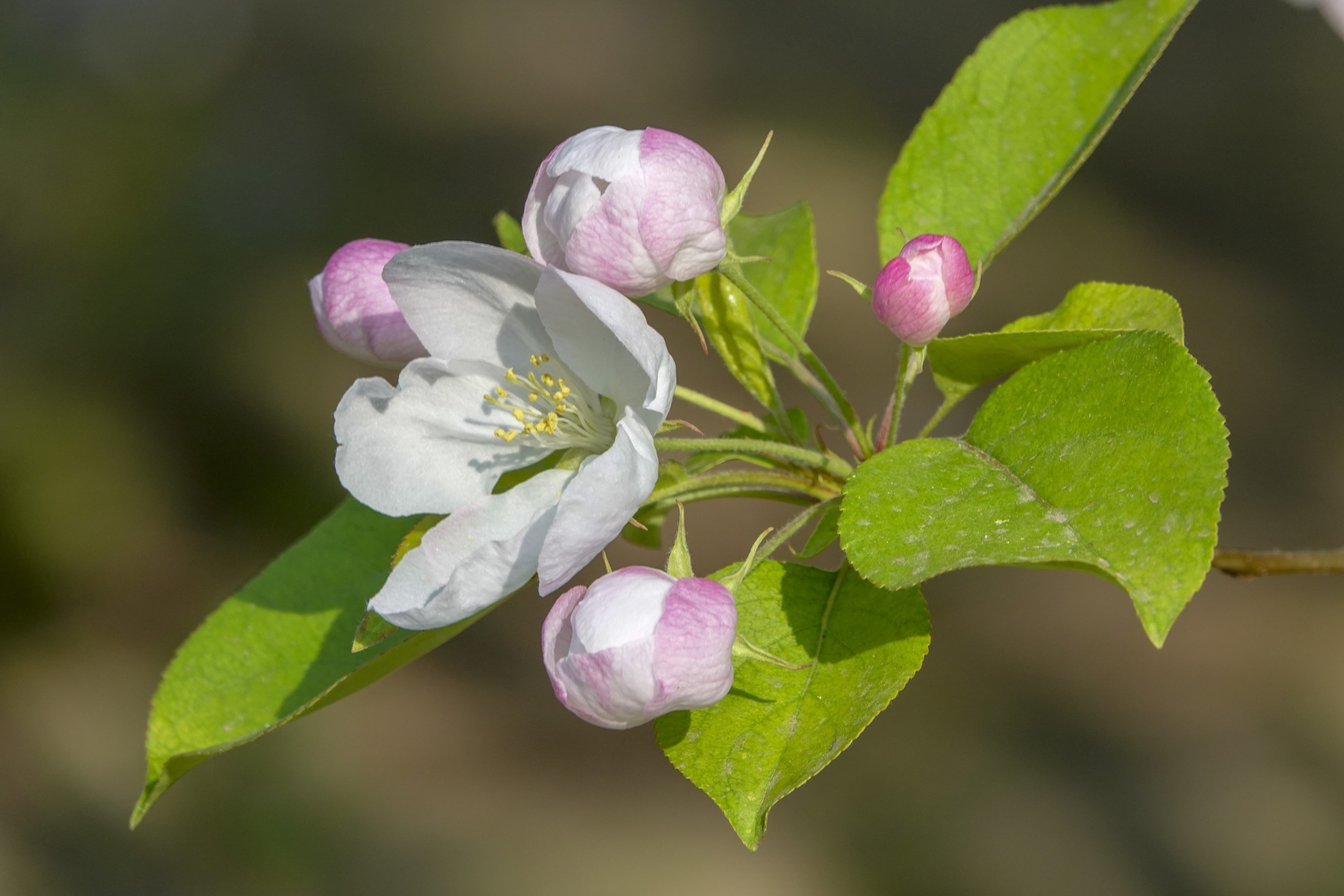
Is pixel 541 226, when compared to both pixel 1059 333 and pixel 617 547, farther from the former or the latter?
pixel 617 547

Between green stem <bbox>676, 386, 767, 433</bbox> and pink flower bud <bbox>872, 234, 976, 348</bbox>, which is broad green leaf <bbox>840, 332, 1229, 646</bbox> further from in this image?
green stem <bbox>676, 386, 767, 433</bbox>

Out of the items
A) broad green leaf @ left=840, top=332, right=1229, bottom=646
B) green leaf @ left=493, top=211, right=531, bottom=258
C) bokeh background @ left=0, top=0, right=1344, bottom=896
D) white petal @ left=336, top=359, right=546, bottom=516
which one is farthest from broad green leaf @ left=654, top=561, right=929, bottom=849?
bokeh background @ left=0, top=0, right=1344, bottom=896

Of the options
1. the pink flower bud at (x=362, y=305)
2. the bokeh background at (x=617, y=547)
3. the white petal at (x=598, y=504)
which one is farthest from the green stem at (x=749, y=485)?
the bokeh background at (x=617, y=547)

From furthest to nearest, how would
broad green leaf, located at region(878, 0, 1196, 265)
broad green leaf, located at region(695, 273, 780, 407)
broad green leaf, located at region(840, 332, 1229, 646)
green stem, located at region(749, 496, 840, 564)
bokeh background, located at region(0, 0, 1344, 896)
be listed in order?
1. bokeh background, located at region(0, 0, 1344, 896)
2. broad green leaf, located at region(878, 0, 1196, 265)
3. broad green leaf, located at region(695, 273, 780, 407)
4. green stem, located at region(749, 496, 840, 564)
5. broad green leaf, located at region(840, 332, 1229, 646)

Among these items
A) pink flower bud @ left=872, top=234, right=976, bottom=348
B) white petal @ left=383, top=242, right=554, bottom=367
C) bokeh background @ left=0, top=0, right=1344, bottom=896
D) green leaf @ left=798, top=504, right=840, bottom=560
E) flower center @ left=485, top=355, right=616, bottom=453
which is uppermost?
white petal @ left=383, top=242, right=554, bottom=367

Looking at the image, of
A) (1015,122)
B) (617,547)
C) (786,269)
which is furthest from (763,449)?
(617,547)

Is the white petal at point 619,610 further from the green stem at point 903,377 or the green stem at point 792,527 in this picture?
the green stem at point 903,377
